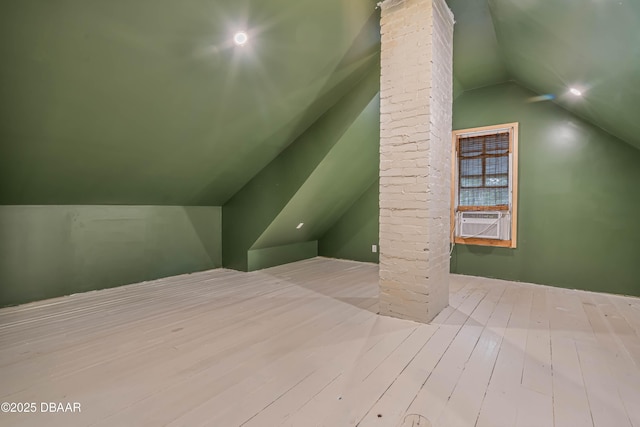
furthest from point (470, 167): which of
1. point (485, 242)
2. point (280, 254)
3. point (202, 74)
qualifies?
point (202, 74)

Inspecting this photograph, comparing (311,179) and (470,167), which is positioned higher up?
(470,167)

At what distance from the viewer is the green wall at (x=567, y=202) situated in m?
3.44

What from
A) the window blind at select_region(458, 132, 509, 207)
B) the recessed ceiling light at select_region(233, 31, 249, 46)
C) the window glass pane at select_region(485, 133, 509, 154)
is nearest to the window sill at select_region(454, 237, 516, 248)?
the window blind at select_region(458, 132, 509, 207)

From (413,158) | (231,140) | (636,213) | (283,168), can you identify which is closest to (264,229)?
(283,168)

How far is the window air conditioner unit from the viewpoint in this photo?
4.16 m

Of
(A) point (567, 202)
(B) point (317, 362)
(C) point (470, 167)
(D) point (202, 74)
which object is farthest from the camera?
(C) point (470, 167)

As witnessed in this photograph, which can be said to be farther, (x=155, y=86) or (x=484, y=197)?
(x=484, y=197)

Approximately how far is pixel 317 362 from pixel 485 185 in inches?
142

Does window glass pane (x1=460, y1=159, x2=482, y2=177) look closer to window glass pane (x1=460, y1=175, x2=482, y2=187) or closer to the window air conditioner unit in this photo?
window glass pane (x1=460, y1=175, x2=482, y2=187)

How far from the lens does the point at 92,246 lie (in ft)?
11.4

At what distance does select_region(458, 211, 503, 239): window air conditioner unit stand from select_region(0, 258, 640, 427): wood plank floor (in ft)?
3.71

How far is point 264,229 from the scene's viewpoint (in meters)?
4.32

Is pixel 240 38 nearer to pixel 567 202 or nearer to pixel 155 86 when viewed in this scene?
pixel 155 86

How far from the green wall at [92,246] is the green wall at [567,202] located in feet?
13.5
